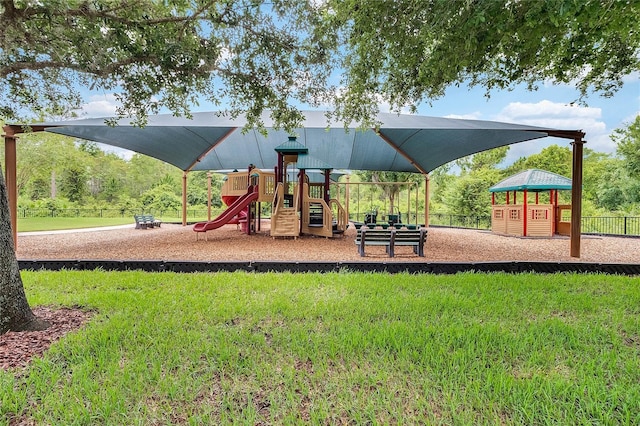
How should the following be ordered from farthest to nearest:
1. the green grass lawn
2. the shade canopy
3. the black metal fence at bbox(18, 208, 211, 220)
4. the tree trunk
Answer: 1. the black metal fence at bbox(18, 208, 211, 220)
2. the shade canopy
3. the tree trunk
4. the green grass lawn

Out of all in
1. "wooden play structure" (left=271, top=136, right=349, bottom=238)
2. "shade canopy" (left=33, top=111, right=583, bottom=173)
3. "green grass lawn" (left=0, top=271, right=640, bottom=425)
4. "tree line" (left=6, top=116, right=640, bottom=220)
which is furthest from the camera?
"tree line" (left=6, top=116, right=640, bottom=220)

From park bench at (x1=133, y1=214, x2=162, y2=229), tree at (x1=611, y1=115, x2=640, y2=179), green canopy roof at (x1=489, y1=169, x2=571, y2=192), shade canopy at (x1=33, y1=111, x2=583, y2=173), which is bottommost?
park bench at (x1=133, y1=214, x2=162, y2=229)

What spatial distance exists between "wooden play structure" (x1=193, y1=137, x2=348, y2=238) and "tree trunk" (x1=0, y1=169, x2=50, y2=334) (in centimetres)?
721

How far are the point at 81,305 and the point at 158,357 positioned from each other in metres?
1.89

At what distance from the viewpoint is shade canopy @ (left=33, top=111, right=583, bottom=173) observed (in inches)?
330

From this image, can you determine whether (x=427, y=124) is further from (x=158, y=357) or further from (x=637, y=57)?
(x=158, y=357)

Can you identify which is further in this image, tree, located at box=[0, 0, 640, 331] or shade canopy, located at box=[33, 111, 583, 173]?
shade canopy, located at box=[33, 111, 583, 173]

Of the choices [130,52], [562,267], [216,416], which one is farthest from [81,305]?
[562,267]

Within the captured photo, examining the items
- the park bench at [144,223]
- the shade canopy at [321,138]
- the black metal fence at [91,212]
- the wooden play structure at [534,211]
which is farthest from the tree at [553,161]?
the black metal fence at [91,212]

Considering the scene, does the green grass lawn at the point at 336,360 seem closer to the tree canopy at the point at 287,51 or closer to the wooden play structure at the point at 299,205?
the tree canopy at the point at 287,51

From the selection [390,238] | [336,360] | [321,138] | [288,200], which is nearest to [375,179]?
[321,138]

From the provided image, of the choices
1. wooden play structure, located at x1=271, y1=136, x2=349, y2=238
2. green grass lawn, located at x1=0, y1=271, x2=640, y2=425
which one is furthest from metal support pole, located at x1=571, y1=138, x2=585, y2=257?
wooden play structure, located at x1=271, y1=136, x2=349, y2=238

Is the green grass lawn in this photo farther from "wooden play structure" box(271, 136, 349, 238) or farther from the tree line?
the tree line

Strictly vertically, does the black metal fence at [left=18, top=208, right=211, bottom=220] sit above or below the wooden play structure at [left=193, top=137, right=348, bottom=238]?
below
